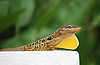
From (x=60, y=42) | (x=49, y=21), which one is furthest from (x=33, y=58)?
(x=49, y=21)

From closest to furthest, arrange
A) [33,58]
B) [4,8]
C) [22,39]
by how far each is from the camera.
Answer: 1. [33,58]
2. [22,39]
3. [4,8]

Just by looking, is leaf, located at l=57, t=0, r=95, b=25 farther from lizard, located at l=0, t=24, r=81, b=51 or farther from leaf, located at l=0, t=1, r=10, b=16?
lizard, located at l=0, t=24, r=81, b=51

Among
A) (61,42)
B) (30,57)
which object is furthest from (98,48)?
(30,57)

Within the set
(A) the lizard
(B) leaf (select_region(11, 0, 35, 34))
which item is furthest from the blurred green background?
(A) the lizard

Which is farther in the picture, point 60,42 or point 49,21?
point 49,21

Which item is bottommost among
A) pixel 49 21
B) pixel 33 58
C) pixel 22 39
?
pixel 33 58

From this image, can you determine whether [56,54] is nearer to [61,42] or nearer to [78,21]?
[61,42]

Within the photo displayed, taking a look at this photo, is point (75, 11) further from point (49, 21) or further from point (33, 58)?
point (33, 58)

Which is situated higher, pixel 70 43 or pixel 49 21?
pixel 49 21
